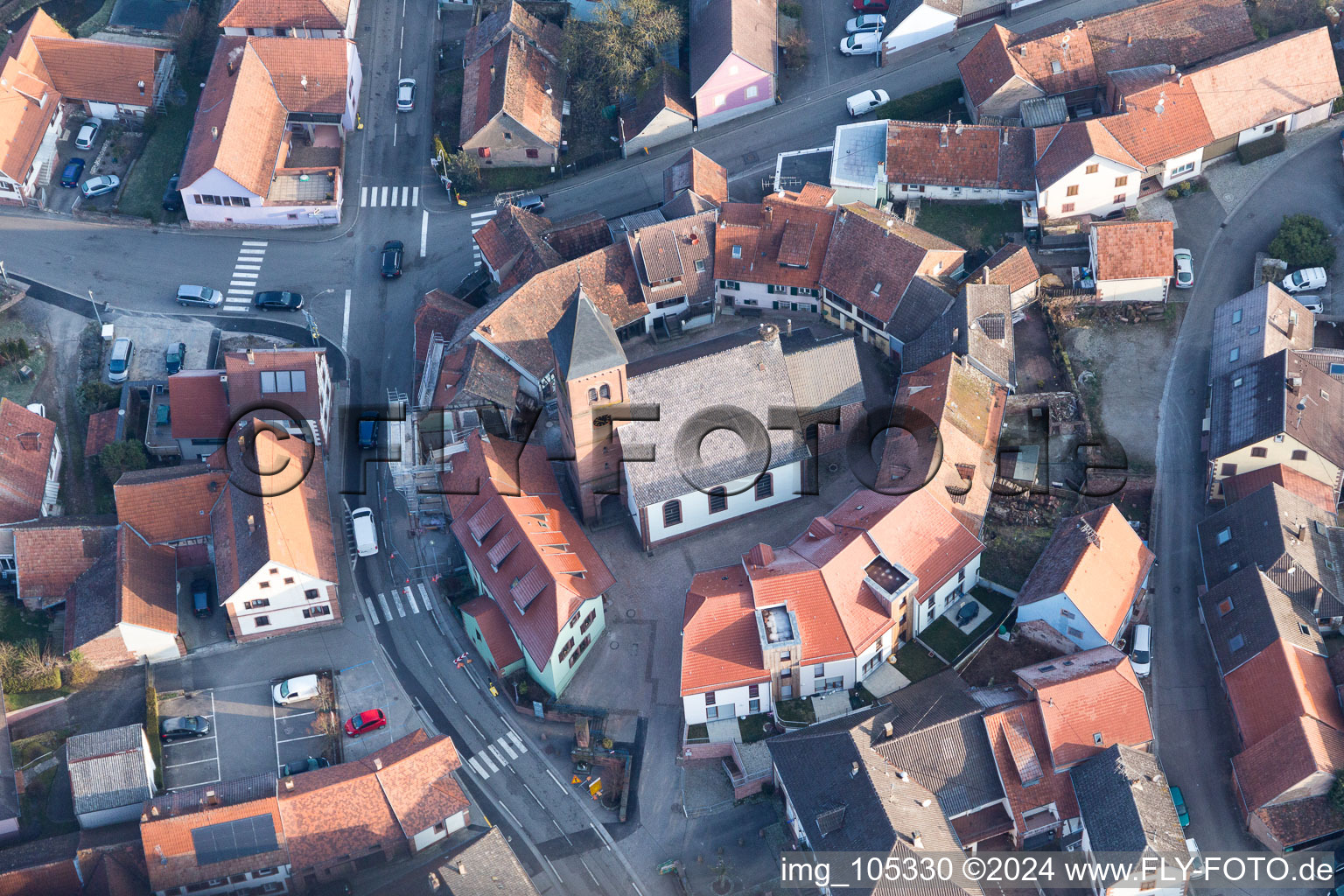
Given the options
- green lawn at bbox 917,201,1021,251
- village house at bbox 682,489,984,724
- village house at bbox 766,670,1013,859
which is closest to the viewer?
village house at bbox 766,670,1013,859

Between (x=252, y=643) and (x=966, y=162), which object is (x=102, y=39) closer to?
(x=252, y=643)

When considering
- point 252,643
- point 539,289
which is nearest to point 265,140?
point 539,289

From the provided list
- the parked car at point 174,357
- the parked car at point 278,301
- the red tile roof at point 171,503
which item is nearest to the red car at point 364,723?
the red tile roof at point 171,503

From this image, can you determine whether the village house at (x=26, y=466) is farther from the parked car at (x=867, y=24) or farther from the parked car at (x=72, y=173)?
the parked car at (x=867, y=24)

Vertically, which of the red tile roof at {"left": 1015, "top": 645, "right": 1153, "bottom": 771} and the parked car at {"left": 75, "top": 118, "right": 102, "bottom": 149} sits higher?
the parked car at {"left": 75, "top": 118, "right": 102, "bottom": 149}

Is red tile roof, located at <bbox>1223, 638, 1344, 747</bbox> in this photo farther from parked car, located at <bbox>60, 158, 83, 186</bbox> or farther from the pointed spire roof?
parked car, located at <bbox>60, 158, 83, 186</bbox>

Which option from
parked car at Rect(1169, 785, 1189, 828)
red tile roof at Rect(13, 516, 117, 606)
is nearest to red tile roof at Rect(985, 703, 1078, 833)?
parked car at Rect(1169, 785, 1189, 828)
